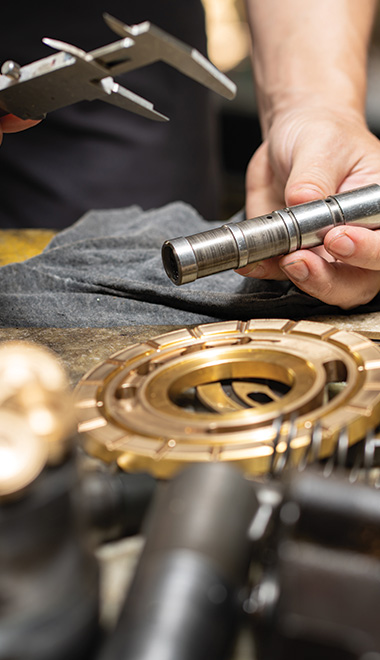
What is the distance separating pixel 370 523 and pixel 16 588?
0.76ft

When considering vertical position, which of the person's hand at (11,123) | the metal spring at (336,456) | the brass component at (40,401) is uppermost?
the person's hand at (11,123)

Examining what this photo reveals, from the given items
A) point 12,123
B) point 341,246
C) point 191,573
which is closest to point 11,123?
point 12,123

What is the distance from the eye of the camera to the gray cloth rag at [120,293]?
38.2 inches

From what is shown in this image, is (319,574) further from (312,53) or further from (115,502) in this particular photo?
(312,53)

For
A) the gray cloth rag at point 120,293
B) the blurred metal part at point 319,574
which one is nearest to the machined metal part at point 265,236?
A: the gray cloth rag at point 120,293

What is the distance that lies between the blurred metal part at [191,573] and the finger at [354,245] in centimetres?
→ 54

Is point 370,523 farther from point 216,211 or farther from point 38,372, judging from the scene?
point 216,211

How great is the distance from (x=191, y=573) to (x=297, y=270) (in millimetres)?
621

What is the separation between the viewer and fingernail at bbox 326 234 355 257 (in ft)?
2.86

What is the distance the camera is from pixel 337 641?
13.4 inches

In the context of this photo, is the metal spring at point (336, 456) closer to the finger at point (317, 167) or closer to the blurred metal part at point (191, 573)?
the blurred metal part at point (191, 573)

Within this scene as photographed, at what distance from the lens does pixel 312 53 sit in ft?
4.46

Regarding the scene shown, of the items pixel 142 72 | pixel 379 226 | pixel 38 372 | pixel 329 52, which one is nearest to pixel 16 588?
pixel 38 372

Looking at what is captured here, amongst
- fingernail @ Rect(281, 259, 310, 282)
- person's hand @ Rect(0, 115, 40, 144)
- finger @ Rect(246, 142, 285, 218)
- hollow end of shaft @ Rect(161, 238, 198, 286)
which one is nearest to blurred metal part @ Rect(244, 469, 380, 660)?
hollow end of shaft @ Rect(161, 238, 198, 286)
